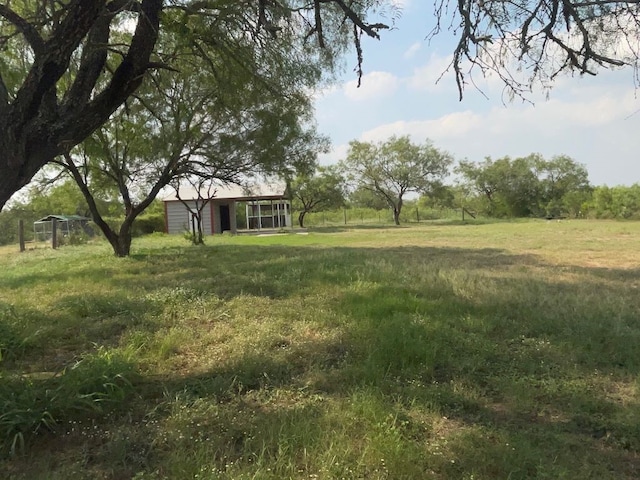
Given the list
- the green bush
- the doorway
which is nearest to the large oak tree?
the green bush

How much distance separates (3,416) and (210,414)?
1222 mm

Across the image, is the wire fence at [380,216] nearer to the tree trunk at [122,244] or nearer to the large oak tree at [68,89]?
the tree trunk at [122,244]

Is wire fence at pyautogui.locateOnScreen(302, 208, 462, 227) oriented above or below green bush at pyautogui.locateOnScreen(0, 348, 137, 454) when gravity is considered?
above

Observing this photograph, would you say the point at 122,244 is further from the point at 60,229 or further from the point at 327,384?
the point at 60,229

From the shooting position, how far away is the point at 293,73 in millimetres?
7965

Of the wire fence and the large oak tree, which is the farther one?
the wire fence

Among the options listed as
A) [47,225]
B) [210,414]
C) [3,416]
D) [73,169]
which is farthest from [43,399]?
[47,225]

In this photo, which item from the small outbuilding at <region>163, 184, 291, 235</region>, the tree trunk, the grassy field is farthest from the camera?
the small outbuilding at <region>163, 184, 291, 235</region>

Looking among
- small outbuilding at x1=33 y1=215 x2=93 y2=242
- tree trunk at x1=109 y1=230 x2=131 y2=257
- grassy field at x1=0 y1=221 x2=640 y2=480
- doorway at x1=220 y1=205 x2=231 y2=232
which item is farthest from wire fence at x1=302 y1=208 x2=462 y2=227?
grassy field at x1=0 y1=221 x2=640 y2=480

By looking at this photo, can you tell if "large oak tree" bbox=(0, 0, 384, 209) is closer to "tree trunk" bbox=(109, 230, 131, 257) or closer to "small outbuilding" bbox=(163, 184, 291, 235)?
"tree trunk" bbox=(109, 230, 131, 257)

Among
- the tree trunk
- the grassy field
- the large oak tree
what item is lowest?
the grassy field

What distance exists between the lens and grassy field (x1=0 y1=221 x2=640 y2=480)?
2.64 m

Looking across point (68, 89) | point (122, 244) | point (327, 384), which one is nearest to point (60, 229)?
point (122, 244)

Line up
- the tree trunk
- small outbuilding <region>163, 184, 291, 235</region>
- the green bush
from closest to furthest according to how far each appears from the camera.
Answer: the green bush, the tree trunk, small outbuilding <region>163, 184, 291, 235</region>
